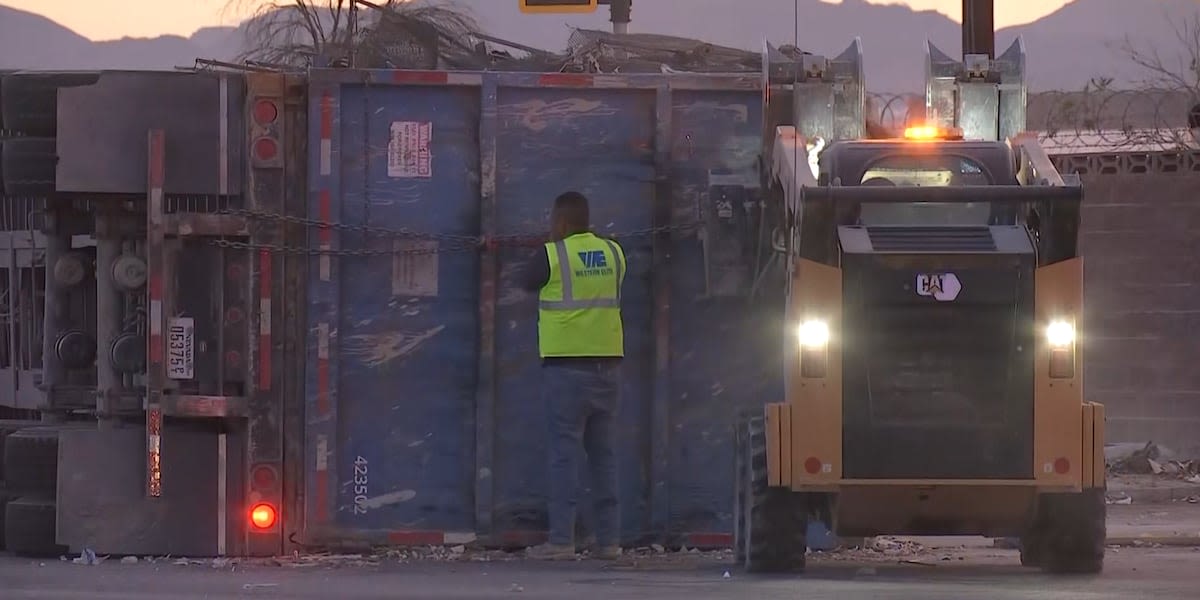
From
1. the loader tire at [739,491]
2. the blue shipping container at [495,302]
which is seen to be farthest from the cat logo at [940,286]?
the blue shipping container at [495,302]

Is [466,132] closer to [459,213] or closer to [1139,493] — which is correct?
[459,213]

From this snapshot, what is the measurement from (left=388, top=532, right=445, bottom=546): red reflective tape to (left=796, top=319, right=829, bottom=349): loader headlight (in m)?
2.59

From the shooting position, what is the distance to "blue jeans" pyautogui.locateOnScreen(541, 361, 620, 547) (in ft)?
33.3

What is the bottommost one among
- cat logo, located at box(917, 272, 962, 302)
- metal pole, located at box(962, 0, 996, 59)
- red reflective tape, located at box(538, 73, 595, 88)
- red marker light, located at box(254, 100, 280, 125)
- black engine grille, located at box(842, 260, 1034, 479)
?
Answer: black engine grille, located at box(842, 260, 1034, 479)

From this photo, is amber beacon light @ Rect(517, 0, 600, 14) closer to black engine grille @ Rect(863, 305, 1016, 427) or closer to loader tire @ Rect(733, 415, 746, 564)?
loader tire @ Rect(733, 415, 746, 564)

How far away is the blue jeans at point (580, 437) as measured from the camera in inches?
400

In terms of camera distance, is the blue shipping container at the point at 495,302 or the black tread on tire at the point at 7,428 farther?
the black tread on tire at the point at 7,428

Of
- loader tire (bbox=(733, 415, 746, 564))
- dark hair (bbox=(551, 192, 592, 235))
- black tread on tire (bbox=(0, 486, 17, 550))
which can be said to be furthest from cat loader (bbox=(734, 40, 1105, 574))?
black tread on tire (bbox=(0, 486, 17, 550))

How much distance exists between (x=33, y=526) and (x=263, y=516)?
1.18 m

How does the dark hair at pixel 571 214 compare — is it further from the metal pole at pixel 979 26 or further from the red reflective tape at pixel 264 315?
the metal pole at pixel 979 26

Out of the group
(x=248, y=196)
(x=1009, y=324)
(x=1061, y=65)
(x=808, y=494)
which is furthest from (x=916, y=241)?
(x=1061, y=65)

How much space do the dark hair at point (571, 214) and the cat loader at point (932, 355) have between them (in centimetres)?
136

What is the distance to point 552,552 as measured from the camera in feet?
34.1

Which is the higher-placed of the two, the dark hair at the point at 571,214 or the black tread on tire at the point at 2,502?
the dark hair at the point at 571,214
